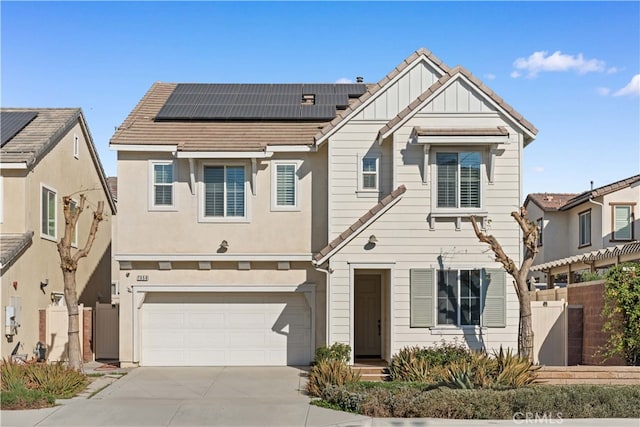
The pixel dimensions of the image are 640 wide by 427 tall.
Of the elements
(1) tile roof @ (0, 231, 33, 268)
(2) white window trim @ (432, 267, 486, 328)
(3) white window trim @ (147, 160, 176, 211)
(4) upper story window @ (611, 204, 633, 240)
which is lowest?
(2) white window trim @ (432, 267, 486, 328)

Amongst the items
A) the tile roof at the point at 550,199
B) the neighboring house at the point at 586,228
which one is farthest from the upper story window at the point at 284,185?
the tile roof at the point at 550,199

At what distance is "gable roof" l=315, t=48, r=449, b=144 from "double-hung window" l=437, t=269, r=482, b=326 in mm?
4594

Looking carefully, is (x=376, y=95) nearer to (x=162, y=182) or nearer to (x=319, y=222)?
(x=319, y=222)

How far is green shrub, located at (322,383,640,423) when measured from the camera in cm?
1260

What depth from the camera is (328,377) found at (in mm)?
15227

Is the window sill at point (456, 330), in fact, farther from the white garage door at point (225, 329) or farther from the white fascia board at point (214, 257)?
the white fascia board at point (214, 257)

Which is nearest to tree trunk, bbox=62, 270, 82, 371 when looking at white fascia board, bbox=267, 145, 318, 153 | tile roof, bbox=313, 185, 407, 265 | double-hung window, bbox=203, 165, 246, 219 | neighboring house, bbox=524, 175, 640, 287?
double-hung window, bbox=203, 165, 246, 219

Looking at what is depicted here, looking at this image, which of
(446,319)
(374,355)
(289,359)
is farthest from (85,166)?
(446,319)

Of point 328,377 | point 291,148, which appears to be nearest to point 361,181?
point 291,148

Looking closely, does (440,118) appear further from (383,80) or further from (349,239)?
(349,239)

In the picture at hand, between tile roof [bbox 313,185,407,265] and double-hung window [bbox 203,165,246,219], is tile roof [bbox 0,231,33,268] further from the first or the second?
tile roof [bbox 313,185,407,265]

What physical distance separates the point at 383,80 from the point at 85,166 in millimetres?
11111

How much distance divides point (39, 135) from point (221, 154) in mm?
5518

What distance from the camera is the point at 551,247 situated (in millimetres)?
34219
